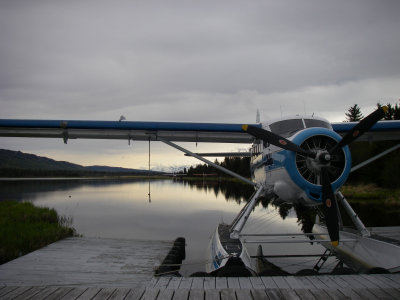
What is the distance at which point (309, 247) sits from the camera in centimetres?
825

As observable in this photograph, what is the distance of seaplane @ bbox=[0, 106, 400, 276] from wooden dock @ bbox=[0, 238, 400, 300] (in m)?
0.53

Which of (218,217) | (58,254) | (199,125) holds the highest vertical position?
(199,125)

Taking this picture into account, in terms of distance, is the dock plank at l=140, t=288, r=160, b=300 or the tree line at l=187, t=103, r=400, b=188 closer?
the dock plank at l=140, t=288, r=160, b=300

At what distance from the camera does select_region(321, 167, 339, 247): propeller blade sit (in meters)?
4.17

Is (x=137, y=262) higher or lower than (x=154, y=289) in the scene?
lower

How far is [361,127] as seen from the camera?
448 centimetres

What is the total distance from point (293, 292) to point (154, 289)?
144 centimetres

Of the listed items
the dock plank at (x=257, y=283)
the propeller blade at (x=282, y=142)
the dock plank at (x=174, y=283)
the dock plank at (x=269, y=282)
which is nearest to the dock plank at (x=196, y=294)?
the dock plank at (x=174, y=283)

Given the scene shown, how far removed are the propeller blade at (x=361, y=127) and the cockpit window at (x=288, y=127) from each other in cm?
91

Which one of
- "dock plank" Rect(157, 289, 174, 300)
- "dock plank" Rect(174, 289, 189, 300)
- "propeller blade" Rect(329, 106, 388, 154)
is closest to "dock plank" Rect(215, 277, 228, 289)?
"dock plank" Rect(174, 289, 189, 300)

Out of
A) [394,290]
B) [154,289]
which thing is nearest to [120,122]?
[154,289]

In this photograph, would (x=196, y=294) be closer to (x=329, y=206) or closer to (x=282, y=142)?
(x=329, y=206)

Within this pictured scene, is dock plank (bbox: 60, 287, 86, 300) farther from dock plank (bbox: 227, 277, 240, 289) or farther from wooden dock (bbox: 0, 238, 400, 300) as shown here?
dock plank (bbox: 227, 277, 240, 289)

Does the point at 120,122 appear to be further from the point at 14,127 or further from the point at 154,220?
the point at 154,220
